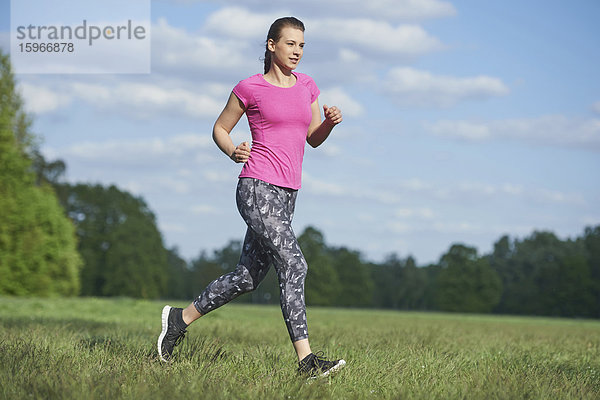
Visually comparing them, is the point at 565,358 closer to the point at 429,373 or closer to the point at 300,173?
the point at 429,373

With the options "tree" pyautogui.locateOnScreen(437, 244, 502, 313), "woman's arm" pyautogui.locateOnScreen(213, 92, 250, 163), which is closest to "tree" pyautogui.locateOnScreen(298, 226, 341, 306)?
"tree" pyautogui.locateOnScreen(437, 244, 502, 313)

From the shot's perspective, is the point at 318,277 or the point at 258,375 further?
the point at 318,277

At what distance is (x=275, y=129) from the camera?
445 centimetres

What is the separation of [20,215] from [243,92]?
29143 millimetres

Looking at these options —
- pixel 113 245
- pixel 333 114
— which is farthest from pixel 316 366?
pixel 113 245

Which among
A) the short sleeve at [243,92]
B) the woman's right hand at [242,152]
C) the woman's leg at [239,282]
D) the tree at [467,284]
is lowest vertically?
the tree at [467,284]

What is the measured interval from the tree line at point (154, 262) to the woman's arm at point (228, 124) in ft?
89.9

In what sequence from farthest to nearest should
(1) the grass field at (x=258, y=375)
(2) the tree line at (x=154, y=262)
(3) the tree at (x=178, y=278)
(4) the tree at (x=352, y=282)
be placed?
(3) the tree at (x=178, y=278), (4) the tree at (x=352, y=282), (2) the tree line at (x=154, y=262), (1) the grass field at (x=258, y=375)

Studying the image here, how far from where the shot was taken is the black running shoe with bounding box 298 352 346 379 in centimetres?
397

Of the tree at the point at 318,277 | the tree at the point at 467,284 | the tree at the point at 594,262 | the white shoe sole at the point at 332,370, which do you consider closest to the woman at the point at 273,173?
the white shoe sole at the point at 332,370

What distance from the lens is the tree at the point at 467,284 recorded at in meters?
71.8

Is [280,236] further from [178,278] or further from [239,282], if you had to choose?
[178,278]

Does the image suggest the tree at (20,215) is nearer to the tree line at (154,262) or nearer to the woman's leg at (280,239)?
the tree line at (154,262)

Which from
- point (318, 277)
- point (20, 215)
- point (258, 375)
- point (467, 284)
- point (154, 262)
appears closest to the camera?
point (258, 375)
